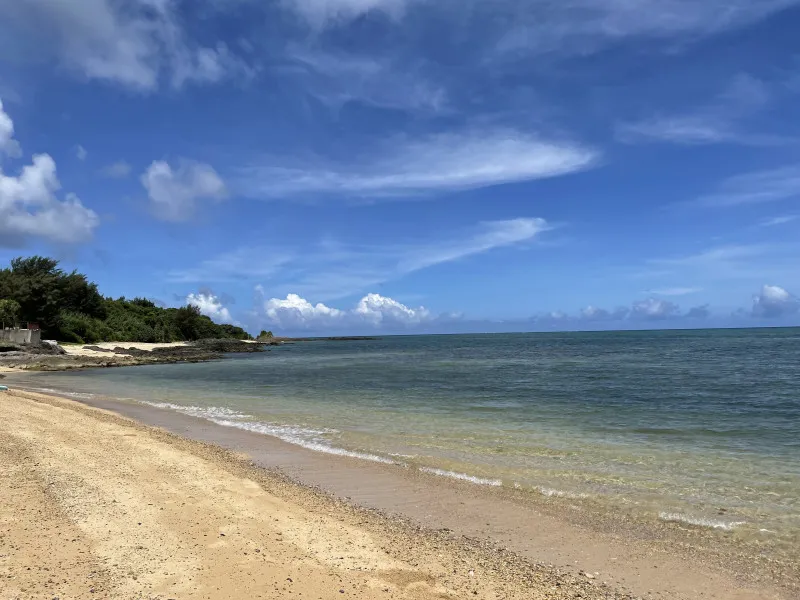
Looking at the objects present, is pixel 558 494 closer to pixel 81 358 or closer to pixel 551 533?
pixel 551 533

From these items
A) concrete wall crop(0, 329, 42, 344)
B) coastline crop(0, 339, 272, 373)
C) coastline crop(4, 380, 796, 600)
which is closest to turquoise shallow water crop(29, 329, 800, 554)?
coastline crop(4, 380, 796, 600)

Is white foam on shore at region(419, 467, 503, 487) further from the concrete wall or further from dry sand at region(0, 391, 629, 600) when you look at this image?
the concrete wall

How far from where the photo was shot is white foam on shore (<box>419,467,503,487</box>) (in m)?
10.1

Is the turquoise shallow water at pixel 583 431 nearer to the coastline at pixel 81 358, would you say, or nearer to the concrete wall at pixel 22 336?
the coastline at pixel 81 358

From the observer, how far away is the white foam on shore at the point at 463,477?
1013cm

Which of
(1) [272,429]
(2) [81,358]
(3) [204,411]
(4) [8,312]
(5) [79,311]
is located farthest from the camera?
(5) [79,311]

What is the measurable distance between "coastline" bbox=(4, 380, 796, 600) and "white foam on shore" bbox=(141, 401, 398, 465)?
98 centimetres

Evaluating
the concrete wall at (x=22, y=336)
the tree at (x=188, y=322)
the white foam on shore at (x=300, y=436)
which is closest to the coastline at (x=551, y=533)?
the white foam on shore at (x=300, y=436)

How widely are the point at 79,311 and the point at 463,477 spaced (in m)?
88.9

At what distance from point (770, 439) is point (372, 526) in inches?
487

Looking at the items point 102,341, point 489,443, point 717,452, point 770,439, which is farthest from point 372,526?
point 102,341

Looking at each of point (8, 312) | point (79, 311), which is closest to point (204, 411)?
point (8, 312)

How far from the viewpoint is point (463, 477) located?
1050cm

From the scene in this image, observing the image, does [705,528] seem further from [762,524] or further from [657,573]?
[657,573]
